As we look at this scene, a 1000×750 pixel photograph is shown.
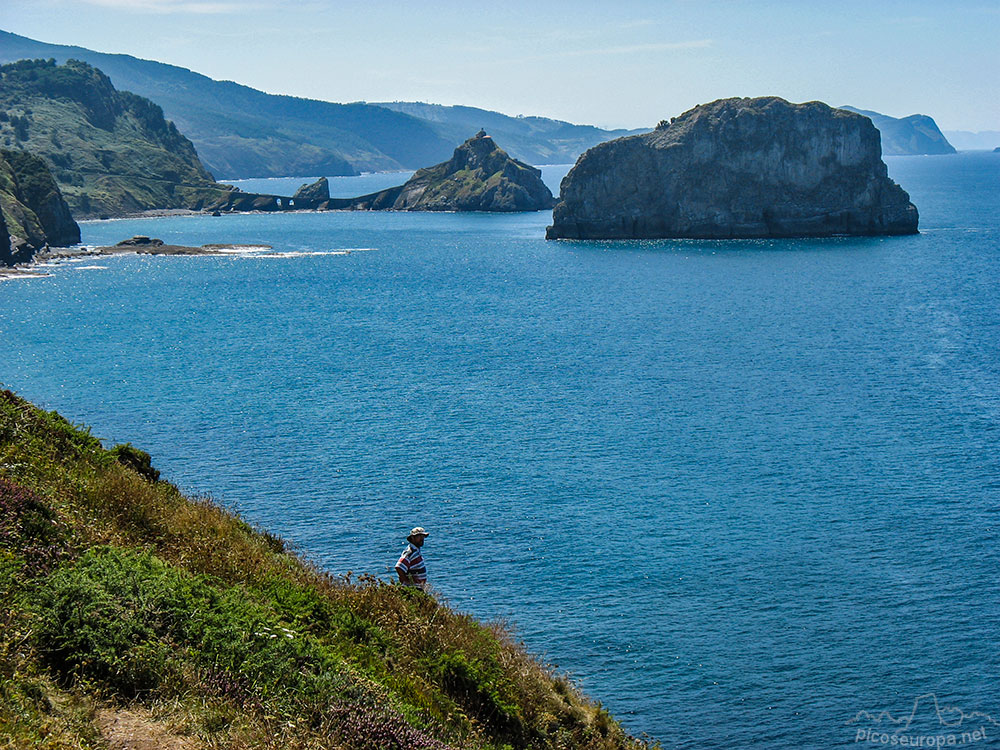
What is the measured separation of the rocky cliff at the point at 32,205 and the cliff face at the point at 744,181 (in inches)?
3560

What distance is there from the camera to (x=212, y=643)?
13938mm

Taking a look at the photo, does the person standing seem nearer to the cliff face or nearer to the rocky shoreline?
the rocky shoreline

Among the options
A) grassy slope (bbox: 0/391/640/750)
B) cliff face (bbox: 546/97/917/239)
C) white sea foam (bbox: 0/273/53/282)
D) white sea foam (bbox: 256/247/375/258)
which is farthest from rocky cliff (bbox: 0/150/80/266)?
grassy slope (bbox: 0/391/640/750)

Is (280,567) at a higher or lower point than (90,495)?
lower

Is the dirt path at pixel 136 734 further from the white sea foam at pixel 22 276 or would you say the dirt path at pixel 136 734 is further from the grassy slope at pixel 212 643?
the white sea foam at pixel 22 276

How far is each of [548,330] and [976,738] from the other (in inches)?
2453

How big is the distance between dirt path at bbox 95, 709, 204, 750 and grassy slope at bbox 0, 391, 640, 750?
0.17 metres

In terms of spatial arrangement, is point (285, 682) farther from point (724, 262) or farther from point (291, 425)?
point (724, 262)

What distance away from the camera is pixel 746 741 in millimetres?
23922

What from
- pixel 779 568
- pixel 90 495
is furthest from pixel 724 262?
pixel 90 495

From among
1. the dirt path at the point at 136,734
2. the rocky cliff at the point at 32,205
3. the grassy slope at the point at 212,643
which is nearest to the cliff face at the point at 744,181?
the rocky cliff at the point at 32,205

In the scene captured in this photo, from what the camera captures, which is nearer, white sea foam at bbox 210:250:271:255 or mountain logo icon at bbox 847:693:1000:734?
mountain logo icon at bbox 847:693:1000:734

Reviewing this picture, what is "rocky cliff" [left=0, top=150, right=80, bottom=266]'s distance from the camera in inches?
5763

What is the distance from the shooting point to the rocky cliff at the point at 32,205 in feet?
480
